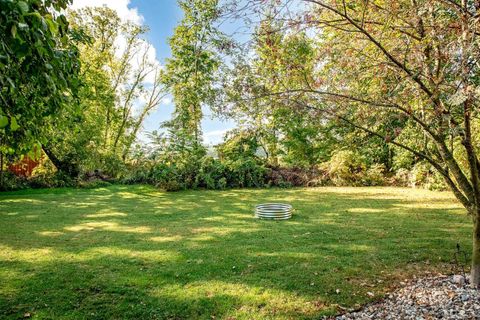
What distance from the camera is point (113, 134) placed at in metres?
20.7

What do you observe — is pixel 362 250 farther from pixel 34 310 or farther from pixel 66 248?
pixel 66 248

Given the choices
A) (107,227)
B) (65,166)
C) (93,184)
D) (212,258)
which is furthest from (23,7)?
(65,166)

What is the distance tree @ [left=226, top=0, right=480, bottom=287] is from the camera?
105 inches

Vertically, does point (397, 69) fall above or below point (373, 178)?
above

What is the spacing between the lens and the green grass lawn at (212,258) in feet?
10.7

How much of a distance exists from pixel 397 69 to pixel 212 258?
10.7 feet

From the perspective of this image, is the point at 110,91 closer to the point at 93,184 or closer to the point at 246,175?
the point at 93,184

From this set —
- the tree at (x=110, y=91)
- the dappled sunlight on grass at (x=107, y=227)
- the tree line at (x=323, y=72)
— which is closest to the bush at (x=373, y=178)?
the tree line at (x=323, y=72)

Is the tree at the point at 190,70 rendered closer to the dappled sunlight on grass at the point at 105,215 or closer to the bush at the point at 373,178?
the dappled sunlight on grass at the point at 105,215

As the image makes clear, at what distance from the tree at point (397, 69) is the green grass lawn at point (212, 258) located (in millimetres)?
1526

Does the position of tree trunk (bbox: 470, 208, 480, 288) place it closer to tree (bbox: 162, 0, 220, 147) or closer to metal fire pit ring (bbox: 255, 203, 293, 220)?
metal fire pit ring (bbox: 255, 203, 293, 220)

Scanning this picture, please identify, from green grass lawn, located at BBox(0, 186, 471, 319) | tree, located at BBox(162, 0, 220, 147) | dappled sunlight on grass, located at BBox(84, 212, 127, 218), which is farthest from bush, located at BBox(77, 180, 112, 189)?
dappled sunlight on grass, located at BBox(84, 212, 127, 218)

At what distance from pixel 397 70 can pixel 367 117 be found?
55 centimetres

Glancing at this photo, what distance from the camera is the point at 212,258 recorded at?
4.50 meters
